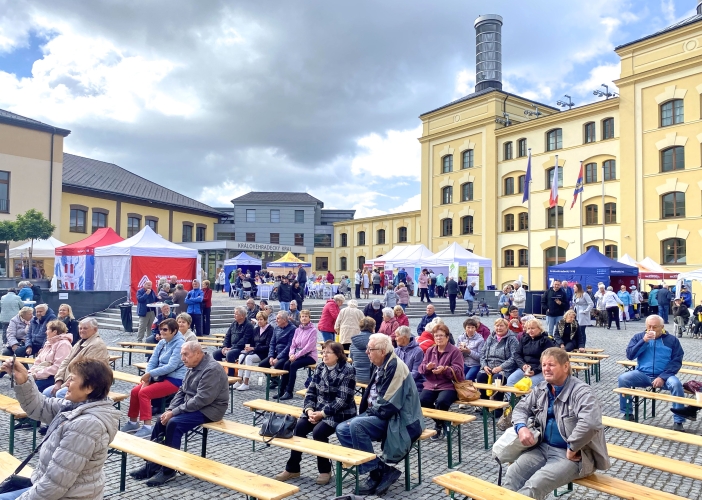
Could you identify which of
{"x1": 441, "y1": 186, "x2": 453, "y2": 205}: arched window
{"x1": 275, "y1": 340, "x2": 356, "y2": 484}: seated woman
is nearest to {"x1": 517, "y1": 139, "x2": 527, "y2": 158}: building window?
{"x1": 441, "y1": 186, "x2": 453, "y2": 205}: arched window

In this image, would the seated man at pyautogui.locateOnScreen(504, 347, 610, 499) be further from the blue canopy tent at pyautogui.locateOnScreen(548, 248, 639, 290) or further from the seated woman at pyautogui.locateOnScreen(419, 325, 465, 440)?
the blue canopy tent at pyautogui.locateOnScreen(548, 248, 639, 290)

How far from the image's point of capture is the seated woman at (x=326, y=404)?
17.5 feet

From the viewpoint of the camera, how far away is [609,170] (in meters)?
32.6

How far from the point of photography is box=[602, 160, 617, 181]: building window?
3238cm

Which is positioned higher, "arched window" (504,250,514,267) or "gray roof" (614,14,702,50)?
"gray roof" (614,14,702,50)

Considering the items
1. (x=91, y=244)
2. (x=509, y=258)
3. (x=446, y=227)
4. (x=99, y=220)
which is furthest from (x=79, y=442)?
(x=446, y=227)

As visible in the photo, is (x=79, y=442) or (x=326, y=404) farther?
(x=326, y=404)

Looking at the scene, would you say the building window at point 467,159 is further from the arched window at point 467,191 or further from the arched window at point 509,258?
the arched window at point 509,258

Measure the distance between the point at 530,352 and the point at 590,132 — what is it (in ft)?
98.4

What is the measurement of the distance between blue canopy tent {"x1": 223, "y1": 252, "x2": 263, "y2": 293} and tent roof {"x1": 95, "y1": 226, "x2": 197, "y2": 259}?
9.41 metres

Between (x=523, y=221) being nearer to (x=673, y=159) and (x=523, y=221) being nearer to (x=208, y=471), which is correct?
(x=673, y=159)

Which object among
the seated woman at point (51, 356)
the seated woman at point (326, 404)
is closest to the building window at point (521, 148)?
the seated woman at point (51, 356)

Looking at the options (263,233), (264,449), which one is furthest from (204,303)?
(263,233)

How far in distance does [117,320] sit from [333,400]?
626 inches
